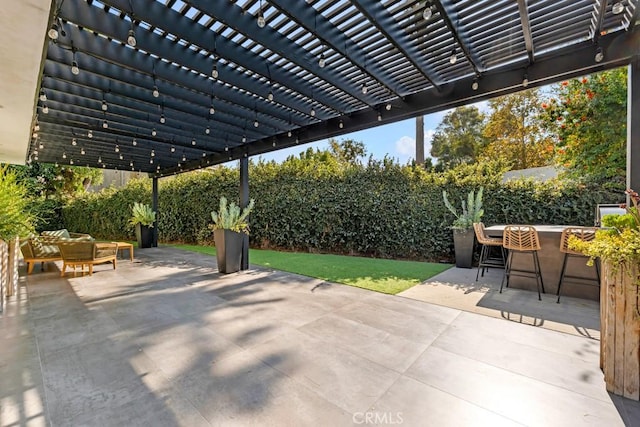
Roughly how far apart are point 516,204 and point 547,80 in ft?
11.8

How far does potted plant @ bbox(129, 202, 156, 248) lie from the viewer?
9.91 metres

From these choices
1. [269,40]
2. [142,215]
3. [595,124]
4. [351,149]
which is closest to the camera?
[269,40]

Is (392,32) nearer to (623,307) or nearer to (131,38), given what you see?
(131,38)

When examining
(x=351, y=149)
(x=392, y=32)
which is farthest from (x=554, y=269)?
(x=351, y=149)

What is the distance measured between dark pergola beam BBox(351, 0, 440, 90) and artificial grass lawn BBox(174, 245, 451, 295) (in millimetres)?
3188

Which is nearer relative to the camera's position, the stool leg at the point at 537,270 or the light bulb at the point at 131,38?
the light bulb at the point at 131,38

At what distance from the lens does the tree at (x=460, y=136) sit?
15945 millimetres

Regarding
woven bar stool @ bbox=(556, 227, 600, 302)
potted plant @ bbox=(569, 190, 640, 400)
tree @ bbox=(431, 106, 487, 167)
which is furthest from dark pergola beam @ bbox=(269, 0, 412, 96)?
tree @ bbox=(431, 106, 487, 167)

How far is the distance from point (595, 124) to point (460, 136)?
12.3 m

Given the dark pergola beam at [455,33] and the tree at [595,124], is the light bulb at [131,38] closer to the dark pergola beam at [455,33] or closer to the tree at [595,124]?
the dark pergola beam at [455,33]

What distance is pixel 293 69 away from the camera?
3670 millimetres

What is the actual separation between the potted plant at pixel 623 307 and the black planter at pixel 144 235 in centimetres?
1179

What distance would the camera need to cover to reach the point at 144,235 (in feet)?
33.3

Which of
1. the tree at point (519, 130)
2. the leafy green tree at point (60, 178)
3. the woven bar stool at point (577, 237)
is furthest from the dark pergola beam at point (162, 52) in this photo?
the leafy green tree at point (60, 178)
